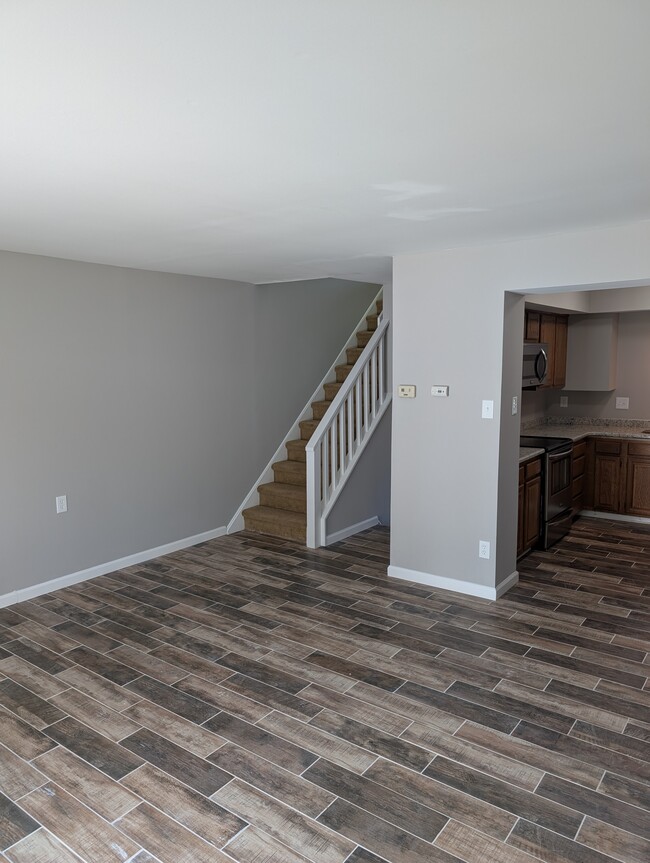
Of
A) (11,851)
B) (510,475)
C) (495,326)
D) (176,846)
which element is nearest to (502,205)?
(495,326)

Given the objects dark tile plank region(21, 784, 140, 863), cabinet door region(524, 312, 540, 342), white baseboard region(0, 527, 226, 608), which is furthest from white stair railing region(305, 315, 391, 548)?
dark tile plank region(21, 784, 140, 863)

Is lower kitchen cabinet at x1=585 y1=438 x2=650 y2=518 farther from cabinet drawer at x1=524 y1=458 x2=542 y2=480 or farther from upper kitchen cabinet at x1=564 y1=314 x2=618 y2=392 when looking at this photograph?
cabinet drawer at x1=524 y1=458 x2=542 y2=480

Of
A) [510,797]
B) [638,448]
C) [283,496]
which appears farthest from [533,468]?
[510,797]

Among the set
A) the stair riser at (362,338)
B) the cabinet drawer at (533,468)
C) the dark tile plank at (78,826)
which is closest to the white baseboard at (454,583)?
the cabinet drawer at (533,468)

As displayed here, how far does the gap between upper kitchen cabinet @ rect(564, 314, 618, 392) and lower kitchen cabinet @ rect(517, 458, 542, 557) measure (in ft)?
6.10

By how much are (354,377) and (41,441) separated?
2.62 meters

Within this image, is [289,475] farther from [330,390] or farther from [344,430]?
[330,390]

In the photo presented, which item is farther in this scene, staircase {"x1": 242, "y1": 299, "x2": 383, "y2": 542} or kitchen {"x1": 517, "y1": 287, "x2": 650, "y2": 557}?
staircase {"x1": 242, "y1": 299, "x2": 383, "y2": 542}

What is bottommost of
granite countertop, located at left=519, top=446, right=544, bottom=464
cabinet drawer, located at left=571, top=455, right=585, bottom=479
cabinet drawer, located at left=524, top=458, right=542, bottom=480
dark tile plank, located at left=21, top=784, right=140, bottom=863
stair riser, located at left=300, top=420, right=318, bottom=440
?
dark tile plank, located at left=21, top=784, right=140, bottom=863

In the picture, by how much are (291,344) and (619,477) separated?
3.47 m

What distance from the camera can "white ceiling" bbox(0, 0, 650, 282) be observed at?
1343 millimetres

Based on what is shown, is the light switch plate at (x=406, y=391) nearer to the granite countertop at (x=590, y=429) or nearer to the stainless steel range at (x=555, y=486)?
the stainless steel range at (x=555, y=486)

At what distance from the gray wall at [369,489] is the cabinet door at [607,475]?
208cm

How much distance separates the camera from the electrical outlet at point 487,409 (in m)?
4.18
